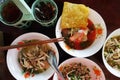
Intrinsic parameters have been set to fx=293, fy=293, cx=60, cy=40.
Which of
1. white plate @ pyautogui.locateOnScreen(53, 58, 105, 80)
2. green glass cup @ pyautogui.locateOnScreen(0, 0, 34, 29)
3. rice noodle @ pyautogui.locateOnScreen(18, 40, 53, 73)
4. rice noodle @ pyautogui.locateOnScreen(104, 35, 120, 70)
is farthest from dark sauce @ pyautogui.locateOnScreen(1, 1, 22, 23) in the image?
rice noodle @ pyautogui.locateOnScreen(104, 35, 120, 70)

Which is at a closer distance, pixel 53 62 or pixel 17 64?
pixel 53 62

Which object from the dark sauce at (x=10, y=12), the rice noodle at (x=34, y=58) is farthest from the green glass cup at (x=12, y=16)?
the rice noodle at (x=34, y=58)

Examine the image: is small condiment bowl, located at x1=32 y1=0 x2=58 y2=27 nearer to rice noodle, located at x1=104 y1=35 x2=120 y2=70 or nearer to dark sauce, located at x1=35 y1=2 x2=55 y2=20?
dark sauce, located at x1=35 y1=2 x2=55 y2=20

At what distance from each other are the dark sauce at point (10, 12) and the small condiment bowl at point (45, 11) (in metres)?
0.08

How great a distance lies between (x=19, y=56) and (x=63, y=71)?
237 mm

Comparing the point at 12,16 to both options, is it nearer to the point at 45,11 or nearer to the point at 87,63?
the point at 45,11

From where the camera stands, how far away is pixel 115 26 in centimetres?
147

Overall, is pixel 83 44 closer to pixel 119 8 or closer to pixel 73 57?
pixel 73 57

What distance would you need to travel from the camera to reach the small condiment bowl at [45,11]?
1410 millimetres

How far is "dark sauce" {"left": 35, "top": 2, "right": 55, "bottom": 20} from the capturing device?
56.0 inches

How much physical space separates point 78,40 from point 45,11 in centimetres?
22

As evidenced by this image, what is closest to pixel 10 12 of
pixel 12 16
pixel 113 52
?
pixel 12 16

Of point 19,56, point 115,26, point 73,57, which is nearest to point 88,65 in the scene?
point 73,57

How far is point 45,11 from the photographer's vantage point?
1.43 meters
